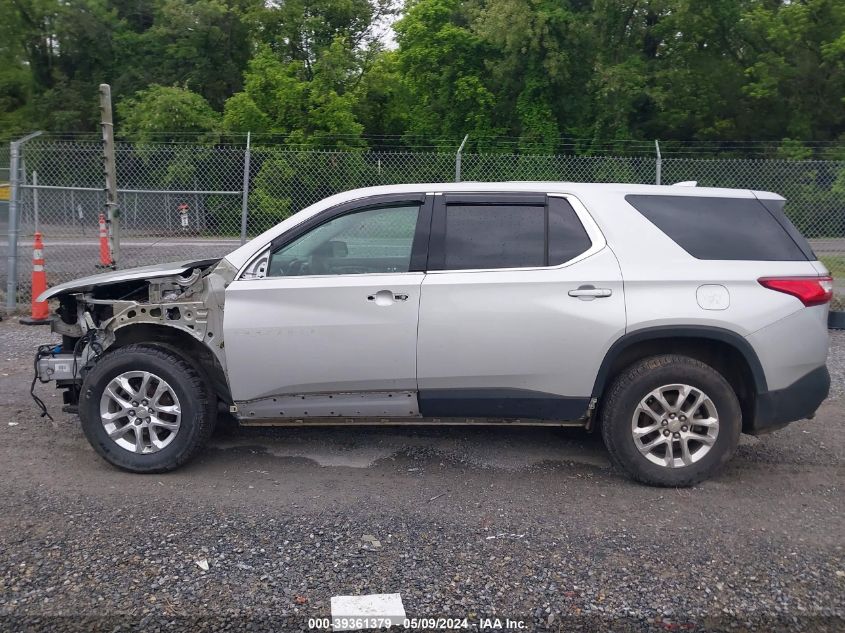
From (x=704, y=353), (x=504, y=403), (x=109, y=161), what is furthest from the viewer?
(x=109, y=161)

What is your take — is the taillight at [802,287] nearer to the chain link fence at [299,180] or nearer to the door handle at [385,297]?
the door handle at [385,297]

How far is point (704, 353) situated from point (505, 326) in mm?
1324

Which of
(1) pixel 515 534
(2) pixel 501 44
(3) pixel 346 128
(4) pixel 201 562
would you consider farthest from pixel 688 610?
(2) pixel 501 44

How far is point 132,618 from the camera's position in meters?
3.49

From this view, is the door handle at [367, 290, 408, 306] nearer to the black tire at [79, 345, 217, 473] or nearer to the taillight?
the black tire at [79, 345, 217, 473]

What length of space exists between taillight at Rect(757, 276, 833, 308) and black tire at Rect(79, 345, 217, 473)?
11.7 feet

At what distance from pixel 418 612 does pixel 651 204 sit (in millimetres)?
2957

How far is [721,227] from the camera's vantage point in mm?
5113

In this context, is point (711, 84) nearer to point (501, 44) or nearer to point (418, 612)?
point (501, 44)

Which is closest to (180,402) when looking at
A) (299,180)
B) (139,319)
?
(139,319)

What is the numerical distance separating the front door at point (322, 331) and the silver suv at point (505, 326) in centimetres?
1

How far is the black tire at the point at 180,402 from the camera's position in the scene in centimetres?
510

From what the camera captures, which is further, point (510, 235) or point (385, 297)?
point (510, 235)

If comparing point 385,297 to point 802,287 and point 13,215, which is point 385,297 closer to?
point 802,287
